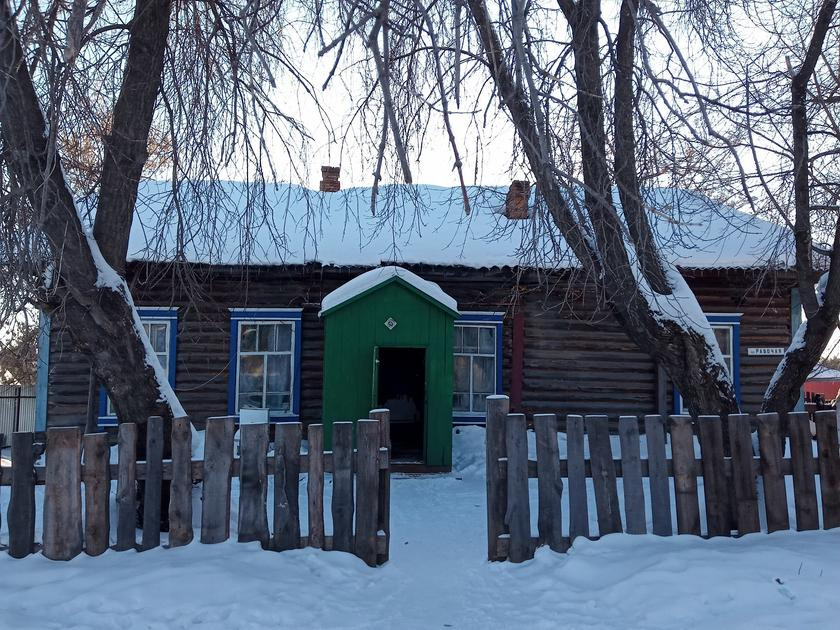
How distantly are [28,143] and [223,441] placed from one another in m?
2.74

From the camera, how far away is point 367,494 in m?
4.89

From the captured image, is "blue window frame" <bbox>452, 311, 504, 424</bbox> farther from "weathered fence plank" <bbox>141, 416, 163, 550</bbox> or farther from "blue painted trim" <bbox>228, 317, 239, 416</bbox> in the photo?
"weathered fence plank" <bbox>141, 416, 163, 550</bbox>

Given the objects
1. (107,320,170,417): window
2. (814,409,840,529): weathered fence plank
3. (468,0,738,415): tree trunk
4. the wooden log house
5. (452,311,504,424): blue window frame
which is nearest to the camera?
(814,409,840,529): weathered fence plank

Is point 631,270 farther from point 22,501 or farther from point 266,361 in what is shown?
point 266,361

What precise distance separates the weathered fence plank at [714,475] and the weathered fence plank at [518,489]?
1354mm

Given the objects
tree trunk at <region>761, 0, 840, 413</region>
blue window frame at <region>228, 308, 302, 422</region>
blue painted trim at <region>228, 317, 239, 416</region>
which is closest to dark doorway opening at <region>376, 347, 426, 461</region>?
blue window frame at <region>228, 308, 302, 422</region>

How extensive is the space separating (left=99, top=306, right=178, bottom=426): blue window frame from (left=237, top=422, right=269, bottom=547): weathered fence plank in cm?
690

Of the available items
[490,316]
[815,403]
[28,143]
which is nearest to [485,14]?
[28,143]

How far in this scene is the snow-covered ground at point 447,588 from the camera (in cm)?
387

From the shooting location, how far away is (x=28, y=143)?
5.16m

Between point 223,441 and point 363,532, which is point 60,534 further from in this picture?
point 363,532

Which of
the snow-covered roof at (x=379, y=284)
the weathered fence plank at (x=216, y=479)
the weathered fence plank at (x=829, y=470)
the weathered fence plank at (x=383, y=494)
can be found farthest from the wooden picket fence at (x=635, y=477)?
the snow-covered roof at (x=379, y=284)

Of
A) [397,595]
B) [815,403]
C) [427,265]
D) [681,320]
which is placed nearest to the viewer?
[397,595]

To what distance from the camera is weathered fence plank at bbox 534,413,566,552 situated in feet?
16.3
